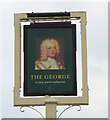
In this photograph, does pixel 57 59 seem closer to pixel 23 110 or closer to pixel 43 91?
pixel 43 91

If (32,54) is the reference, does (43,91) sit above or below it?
below

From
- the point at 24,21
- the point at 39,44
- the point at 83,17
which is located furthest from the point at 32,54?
the point at 83,17

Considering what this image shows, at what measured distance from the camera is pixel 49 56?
10.8 m

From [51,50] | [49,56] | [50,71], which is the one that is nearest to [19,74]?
[50,71]

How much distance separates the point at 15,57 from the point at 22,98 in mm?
1168

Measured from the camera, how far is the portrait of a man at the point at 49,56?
1071 cm

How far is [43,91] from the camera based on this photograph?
10570 millimetres

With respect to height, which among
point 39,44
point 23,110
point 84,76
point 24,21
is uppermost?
point 24,21

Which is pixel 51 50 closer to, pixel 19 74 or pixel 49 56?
pixel 49 56

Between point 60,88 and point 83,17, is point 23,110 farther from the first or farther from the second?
point 83,17

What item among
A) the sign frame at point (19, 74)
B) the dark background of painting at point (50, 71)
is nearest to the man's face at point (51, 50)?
the dark background of painting at point (50, 71)

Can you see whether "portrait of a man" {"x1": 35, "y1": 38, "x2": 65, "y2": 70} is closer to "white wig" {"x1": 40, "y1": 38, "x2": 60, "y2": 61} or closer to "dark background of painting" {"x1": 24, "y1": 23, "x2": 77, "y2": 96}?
"white wig" {"x1": 40, "y1": 38, "x2": 60, "y2": 61}

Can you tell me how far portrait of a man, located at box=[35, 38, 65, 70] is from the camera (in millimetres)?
10711

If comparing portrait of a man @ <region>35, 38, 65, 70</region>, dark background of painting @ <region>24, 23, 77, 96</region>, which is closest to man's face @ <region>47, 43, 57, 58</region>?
portrait of a man @ <region>35, 38, 65, 70</region>
